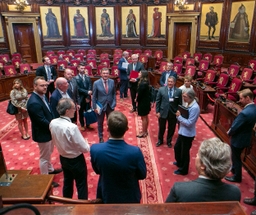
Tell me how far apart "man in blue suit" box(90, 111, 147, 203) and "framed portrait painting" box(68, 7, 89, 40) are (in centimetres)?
1295

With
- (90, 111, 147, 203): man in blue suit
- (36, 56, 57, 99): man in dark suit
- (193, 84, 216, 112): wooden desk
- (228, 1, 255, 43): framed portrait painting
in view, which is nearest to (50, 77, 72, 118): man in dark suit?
(90, 111, 147, 203): man in blue suit

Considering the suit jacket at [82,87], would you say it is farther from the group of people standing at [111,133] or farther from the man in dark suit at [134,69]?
the man in dark suit at [134,69]

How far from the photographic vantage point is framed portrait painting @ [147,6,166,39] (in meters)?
13.3

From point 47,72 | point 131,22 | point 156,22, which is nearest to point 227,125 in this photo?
point 47,72

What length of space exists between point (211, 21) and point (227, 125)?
28.2ft

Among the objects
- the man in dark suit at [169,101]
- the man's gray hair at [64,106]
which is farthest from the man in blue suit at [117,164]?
the man in dark suit at [169,101]

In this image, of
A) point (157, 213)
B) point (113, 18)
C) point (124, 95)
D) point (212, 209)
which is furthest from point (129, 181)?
point (113, 18)

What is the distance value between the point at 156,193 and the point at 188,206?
2.27 meters

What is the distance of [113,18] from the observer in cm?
1377

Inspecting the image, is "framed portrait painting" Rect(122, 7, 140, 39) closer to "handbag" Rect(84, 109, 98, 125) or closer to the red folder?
the red folder

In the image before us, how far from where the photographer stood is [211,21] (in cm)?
1192

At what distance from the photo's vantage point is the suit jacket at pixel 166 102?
4520mm

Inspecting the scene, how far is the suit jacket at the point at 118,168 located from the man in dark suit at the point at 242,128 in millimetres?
2078

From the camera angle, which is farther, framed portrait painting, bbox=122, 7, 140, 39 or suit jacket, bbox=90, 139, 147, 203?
framed portrait painting, bbox=122, 7, 140, 39
